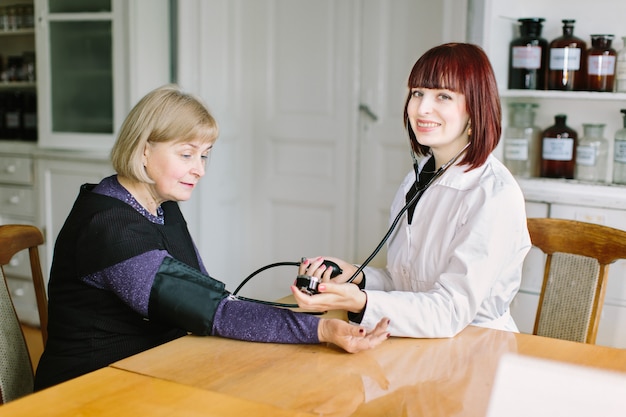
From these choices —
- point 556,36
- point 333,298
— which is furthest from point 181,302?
point 556,36

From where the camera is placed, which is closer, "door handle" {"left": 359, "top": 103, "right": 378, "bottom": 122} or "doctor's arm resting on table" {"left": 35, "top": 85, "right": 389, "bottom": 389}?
"doctor's arm resting on table" {"left": 35, "top": 85, "right": 389, "bottom": 389}

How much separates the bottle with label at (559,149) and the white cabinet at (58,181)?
189cm

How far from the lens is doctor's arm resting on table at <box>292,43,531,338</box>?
1.50 meters

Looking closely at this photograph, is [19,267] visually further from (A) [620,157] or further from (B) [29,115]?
(A) [620,157]

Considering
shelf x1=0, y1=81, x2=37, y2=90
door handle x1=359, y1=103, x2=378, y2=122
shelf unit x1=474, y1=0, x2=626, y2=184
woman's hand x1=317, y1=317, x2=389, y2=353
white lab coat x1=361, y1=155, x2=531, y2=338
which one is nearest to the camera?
woman's hand x1=317, y1=317, x2=389, y2=353

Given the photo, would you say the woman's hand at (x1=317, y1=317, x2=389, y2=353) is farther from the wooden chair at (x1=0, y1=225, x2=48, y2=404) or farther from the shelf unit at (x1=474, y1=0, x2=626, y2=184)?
the shelf unit at (x1=474, y1=0, x2=626, y2=184)

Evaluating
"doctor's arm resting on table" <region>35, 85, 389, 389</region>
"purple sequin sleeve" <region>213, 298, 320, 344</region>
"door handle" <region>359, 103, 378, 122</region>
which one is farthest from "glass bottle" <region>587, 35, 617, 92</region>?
"purple sequin sleeve" <region>213, 298, 320, 344</region>

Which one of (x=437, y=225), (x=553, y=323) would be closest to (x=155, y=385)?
(x=437, y=225)

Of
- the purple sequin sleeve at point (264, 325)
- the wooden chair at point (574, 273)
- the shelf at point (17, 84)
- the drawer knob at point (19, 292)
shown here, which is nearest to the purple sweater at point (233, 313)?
the purple sequin sleeve at point (264, 325)

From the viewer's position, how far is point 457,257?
5.12 ft

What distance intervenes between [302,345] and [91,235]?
0.46 m

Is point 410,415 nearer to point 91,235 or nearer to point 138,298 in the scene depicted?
point 138,298

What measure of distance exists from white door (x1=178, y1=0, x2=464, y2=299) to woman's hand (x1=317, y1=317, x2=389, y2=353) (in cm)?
223

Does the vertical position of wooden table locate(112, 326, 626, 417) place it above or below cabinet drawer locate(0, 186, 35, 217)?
above
